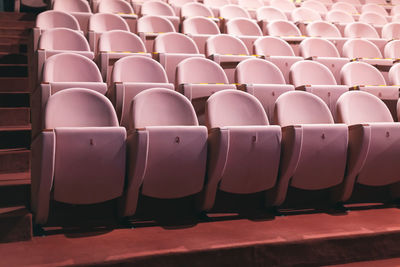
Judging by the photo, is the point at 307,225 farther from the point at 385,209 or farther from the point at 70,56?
the point at 70,56

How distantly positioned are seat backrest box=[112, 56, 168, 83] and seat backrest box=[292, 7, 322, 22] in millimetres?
669

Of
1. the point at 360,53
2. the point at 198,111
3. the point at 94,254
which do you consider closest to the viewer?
the point at 94,254

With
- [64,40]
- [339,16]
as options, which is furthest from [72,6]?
[339,16]

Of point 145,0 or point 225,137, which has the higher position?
point 145,0

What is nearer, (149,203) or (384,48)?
(149,203)

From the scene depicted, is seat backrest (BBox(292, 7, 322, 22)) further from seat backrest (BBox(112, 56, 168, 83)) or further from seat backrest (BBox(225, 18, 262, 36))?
seat backrest (BBox(112, 56, 168, 83))

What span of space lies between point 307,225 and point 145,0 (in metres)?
0.90

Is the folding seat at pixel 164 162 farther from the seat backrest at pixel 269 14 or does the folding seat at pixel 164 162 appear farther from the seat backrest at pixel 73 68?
the seat backrest at pixel 269 14

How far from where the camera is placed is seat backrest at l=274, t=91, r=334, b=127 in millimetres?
556

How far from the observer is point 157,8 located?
1.09 m

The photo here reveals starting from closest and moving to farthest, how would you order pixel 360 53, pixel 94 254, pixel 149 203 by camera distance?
pixel 94 254, pixel 149 203, pixel 360 53

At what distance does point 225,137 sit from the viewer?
467 millimetres

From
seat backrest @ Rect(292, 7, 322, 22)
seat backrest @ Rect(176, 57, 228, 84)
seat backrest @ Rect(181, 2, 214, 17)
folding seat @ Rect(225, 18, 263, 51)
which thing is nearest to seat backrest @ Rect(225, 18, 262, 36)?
folding seat @ Rect(225, 18, 263, 51)

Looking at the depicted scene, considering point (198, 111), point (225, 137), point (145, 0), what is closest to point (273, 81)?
point (198, 111)
